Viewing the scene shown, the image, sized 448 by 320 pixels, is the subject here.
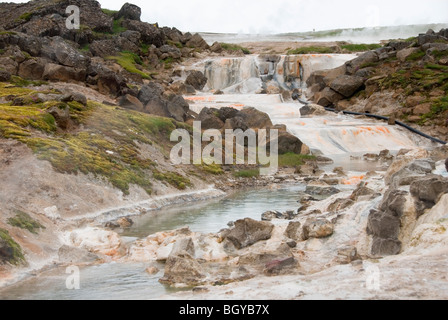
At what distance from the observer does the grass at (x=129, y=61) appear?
177 ft

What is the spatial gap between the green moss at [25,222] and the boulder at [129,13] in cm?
6610

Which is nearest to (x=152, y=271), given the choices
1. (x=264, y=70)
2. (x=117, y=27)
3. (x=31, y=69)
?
(x=31, y=69)

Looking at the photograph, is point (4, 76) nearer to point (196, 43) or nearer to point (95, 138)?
point (95, 138)

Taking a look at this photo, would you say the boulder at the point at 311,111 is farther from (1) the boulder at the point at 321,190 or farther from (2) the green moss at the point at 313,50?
(2) the green moss at the point at 313,50

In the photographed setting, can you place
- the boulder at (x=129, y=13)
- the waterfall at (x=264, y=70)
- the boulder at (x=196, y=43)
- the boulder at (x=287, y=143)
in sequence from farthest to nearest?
the boulder at (x=129, y=13) < the boulder at (x=196, y=43) < the waterfall at (x=264, y=70) < the boulder at (x=287, y=143)

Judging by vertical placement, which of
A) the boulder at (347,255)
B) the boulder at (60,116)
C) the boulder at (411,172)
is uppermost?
the boulder at (60,116)

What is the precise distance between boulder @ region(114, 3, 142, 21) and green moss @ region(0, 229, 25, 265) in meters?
68.3

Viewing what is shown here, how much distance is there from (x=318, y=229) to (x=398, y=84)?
3802 cm

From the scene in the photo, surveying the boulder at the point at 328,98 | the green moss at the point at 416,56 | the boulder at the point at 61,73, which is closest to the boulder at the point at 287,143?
the boulder at the point at 61,73

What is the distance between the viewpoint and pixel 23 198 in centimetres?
1617

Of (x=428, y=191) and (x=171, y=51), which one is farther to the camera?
(x=171, y=51)

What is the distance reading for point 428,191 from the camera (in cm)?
1210

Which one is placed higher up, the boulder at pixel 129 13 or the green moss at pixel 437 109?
the boulder at pixel 129 13
